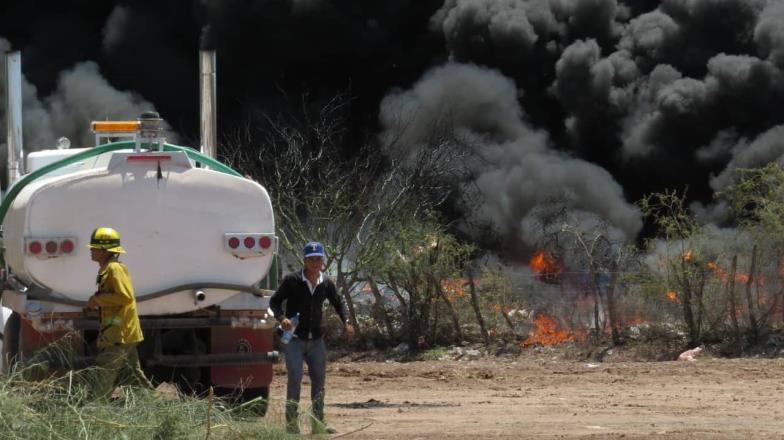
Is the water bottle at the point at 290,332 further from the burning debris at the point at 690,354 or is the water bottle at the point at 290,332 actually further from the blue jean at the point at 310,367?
the burning debris at the point at 690,354

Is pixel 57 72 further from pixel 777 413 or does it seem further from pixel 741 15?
pixel 777 413

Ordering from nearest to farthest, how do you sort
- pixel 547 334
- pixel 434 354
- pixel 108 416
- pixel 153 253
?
pixel 108 416, pixel 153 253, pixel 547 334, pixel 434 354

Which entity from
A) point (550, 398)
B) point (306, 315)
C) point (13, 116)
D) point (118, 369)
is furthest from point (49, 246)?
point (550, 398)

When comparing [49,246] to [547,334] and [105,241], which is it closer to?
[105,241]

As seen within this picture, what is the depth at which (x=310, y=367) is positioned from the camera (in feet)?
31.2

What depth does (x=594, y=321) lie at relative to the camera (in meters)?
17.5

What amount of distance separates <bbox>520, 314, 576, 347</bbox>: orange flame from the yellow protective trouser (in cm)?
971

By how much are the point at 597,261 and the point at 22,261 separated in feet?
33.4

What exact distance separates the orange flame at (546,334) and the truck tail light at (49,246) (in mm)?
9429

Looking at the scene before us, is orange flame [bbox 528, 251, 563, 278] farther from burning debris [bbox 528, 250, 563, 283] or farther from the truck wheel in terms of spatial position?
the truck wheel

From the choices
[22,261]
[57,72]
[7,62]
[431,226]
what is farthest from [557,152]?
[22,261]

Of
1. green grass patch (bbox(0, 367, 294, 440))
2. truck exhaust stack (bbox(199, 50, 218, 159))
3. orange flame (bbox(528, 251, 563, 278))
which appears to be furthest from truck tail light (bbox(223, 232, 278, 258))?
orange flame (bbox(528, 251, 563, 278))

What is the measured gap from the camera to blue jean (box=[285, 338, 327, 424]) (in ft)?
30.4

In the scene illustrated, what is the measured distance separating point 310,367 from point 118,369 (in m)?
1.65
